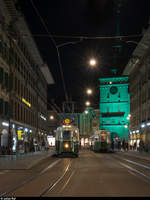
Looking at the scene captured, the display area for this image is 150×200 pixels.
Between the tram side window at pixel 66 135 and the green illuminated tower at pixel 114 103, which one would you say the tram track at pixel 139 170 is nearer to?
the tram side window at pixel 66 135

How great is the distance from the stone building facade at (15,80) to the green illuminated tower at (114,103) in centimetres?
3359

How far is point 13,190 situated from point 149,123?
44.5 meters

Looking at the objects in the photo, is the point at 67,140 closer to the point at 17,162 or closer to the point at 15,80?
the point at 17,162

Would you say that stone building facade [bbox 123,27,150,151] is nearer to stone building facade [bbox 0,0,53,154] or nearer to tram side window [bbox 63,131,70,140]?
stone building facade [bbox 0,0,53,154]

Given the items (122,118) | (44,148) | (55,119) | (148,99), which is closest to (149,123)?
(148,99)

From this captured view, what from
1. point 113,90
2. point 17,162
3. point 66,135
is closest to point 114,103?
point 113,90

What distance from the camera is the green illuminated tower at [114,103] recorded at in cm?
9406

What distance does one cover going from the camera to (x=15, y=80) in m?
48.4

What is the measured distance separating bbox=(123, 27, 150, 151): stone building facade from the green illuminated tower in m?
18.5

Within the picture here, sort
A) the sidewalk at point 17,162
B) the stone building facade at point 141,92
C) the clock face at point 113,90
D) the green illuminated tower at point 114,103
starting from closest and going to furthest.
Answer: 1. the sidewalk at point 17,162
2. the stone building facade at point 141,92
3. the green illuminated tower at point 114,103
4. the clock face at point 113,90

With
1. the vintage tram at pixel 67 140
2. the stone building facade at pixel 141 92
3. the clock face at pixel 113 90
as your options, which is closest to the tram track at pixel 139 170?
the vintage tram at pixel 67 140

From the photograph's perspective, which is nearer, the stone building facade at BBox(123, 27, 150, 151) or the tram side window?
the tram side window

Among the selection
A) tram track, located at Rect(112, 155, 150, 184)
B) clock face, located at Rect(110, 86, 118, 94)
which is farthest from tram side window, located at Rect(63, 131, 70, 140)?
clock face, located at Rect(110, 86, 118, 94)

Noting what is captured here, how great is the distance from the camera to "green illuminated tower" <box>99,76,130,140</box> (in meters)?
94.1
